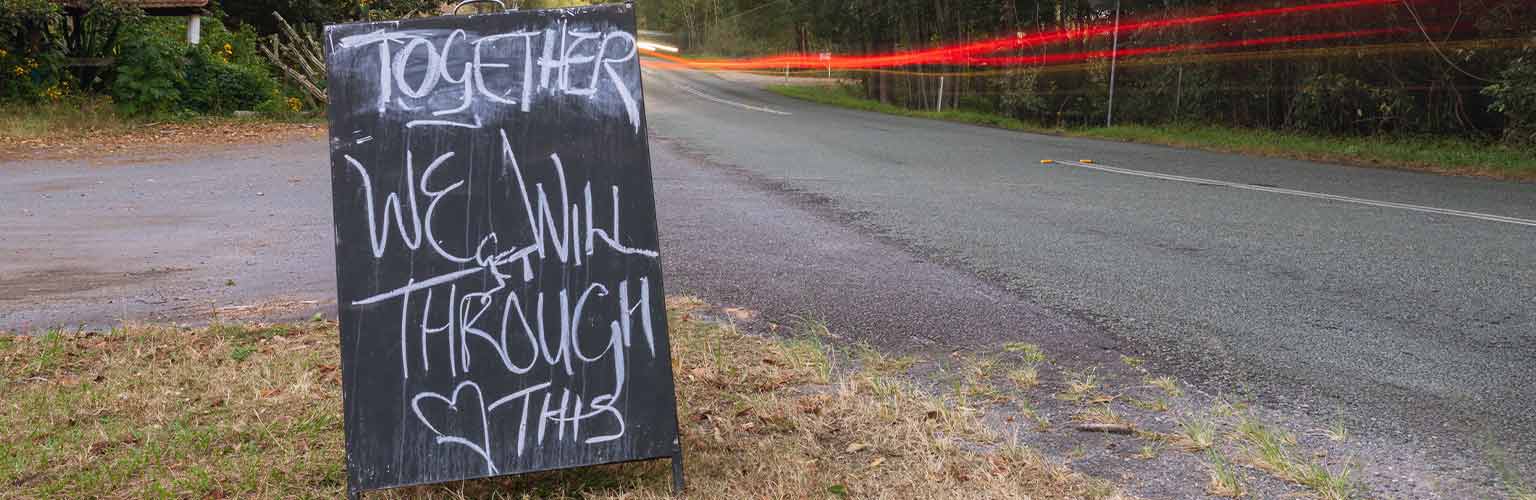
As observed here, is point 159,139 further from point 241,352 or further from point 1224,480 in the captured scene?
point 1224,480

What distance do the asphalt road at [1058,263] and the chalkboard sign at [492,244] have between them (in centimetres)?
221

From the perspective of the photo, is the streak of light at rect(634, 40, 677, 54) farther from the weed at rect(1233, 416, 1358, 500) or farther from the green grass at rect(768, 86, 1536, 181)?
the weed at rect(1233, 416, 1358, 500)

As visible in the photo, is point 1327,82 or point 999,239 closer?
point 999,239

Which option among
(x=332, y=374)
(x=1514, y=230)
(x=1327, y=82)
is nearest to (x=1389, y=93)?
(x=1327, y=82)

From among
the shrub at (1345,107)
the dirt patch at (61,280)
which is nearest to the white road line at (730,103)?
the shrub at (1345,107)

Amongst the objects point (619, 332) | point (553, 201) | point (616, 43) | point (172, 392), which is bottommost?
point (172, 392)

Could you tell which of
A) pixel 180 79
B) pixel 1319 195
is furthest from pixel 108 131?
pixel 1319 195

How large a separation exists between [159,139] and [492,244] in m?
16.9

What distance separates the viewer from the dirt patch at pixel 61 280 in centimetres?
665

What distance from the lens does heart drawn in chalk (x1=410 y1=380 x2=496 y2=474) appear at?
3361mm

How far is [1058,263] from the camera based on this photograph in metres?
7.28

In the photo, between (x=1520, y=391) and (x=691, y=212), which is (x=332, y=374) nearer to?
(x=1520, y=391)

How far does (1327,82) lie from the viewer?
18.5m

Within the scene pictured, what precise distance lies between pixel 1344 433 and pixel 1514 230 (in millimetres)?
5732
